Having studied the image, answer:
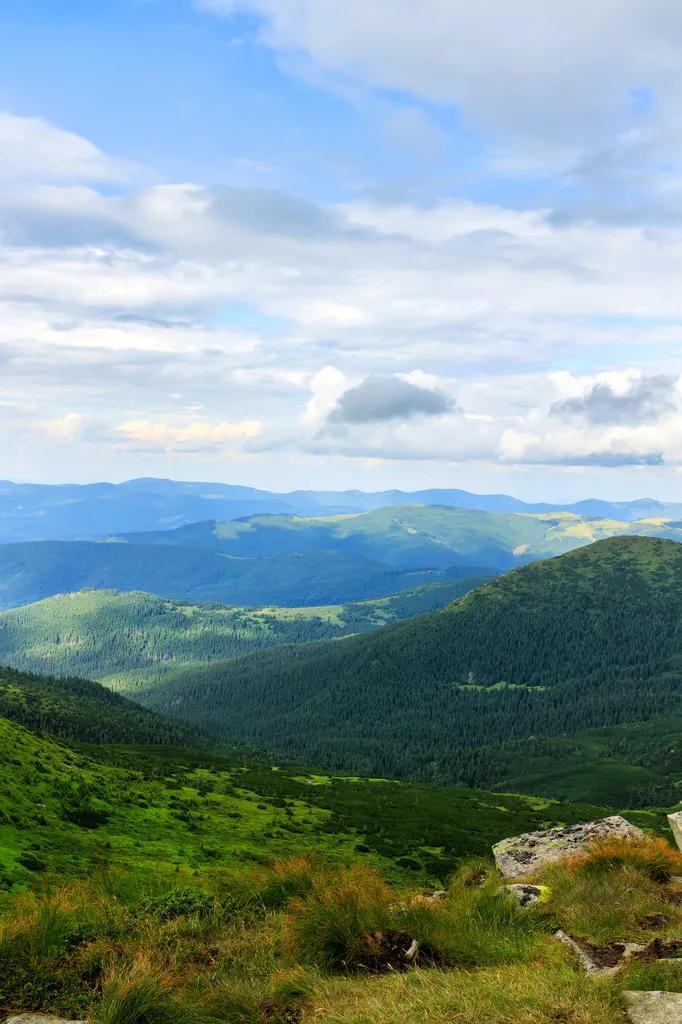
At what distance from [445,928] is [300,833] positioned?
5683 cm

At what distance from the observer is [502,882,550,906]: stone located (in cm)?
1958

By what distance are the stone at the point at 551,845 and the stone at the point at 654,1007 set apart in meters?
20.3

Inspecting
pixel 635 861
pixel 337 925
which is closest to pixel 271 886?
pixel 337 925

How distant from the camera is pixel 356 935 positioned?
14.2 m

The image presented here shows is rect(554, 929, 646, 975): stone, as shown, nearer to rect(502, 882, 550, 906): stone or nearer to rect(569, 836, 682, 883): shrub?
rect(502, 882, 550, 906): stone

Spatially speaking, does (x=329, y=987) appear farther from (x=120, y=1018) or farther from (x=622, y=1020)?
(x=622, y=1020)

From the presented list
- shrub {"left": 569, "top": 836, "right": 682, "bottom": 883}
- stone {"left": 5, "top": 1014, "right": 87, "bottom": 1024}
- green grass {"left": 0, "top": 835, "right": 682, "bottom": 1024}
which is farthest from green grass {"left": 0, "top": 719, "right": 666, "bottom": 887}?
shrub {"left": 569, "top": 836, "right": 682, "bottom": 883}

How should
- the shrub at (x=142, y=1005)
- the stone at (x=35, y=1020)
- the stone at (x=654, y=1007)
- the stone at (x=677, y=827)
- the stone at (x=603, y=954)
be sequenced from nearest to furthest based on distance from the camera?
1. the stone at (x=654, y=1007)
2. the shrub at (x=142, y=1005)
3. the stone at (x=35, y=1020)
4. the stone at (x=603, y=954)
5. the stone at (x=677, y=827)

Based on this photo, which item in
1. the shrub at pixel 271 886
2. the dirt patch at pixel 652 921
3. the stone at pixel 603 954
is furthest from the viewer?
the shrub at pixel 271 886

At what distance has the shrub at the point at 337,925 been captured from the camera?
549 inches

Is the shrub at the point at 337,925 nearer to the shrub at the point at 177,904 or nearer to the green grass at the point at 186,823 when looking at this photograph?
the shrub at the point at 177,904

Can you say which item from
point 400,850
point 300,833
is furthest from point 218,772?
point 400,850

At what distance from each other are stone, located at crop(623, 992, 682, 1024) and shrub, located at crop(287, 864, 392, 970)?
6.02 meters

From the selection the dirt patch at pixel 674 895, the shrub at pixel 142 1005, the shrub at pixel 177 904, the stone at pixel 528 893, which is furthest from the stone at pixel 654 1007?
the shrub at pixel 177 904
